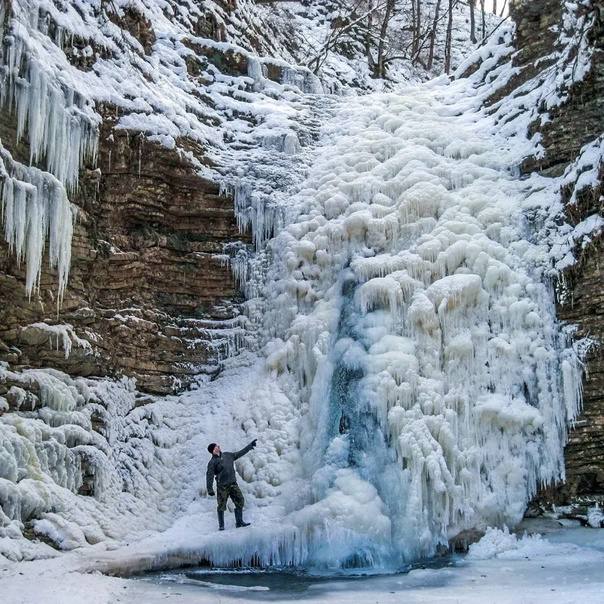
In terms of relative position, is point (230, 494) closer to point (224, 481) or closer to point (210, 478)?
point (224, 481)

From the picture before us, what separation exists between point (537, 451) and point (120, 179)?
675cm

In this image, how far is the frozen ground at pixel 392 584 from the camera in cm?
598

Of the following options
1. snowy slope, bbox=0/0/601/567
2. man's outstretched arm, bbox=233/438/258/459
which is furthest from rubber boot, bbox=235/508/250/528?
man's outstretched arm, bbox=233/438/258/459

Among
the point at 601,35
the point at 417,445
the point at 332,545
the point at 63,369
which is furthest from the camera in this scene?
the point at 601,35

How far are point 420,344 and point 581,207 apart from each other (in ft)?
9.35

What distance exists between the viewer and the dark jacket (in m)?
9.10

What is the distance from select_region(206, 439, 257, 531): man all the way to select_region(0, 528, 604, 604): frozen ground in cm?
141

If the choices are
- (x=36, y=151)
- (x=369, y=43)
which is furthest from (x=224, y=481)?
(x=369, y=43)

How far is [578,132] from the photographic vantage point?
10.6 metres

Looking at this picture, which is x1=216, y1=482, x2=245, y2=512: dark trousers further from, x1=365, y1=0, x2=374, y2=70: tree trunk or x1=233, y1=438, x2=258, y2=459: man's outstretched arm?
x1=365, y1=0, x2=374, y2=70: tree trunk

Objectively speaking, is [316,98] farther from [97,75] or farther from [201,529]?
[201,529]

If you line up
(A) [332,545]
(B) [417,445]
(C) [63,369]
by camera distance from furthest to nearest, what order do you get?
1. (C) [63,369]
2. (B) [417,445]
3. (A) [332,545]

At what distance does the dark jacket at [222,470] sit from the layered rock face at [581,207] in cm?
375

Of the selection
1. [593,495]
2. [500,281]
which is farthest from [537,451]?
[500,281]
